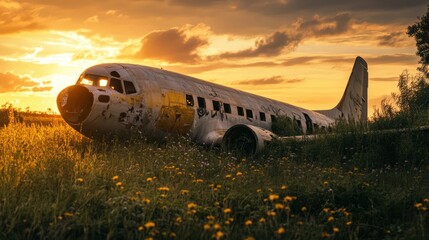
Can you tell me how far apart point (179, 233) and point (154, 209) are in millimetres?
678

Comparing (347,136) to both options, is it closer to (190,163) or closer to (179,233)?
(190,163)

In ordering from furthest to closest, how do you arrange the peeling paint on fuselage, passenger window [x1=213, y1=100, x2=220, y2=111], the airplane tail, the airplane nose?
the airplane tail → passenger window [x1=213, y1=100, x2=220, y2=111] → the peeling paint on fuselage → the airplane nose

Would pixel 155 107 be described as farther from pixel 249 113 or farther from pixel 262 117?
pixel 262 117

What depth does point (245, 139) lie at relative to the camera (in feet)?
50.2

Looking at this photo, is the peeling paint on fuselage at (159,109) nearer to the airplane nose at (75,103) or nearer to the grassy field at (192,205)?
the airplane nose at (75,103)

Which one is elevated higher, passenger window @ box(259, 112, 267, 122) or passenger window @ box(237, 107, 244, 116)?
passenger window @ box(237, 107, 244, 116)

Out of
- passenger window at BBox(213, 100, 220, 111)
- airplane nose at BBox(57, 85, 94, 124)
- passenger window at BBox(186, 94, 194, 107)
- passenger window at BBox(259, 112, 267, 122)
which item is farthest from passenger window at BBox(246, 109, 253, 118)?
airplane nose at BBox(57, 85, 94, 124)

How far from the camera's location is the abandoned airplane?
13125 mm

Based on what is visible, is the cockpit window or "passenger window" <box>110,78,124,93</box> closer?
"passenger window" <box>110,78,124,93</box>

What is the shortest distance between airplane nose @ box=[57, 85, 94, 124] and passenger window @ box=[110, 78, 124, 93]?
102cm

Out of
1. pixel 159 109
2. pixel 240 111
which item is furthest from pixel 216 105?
pixel 159 109

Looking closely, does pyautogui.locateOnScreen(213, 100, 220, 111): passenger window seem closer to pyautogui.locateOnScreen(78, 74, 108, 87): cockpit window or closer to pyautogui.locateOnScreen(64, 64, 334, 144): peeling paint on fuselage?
pyautogui.locateOnScreen(64, 64, 334, 144): peeling paint on fuselage

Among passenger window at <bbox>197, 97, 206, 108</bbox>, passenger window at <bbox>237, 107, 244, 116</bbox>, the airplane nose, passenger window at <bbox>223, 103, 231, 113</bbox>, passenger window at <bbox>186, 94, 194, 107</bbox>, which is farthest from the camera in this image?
passenger window at <bbox>237, 107, 244, 116</bbox>

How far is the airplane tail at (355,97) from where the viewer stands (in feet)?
105
